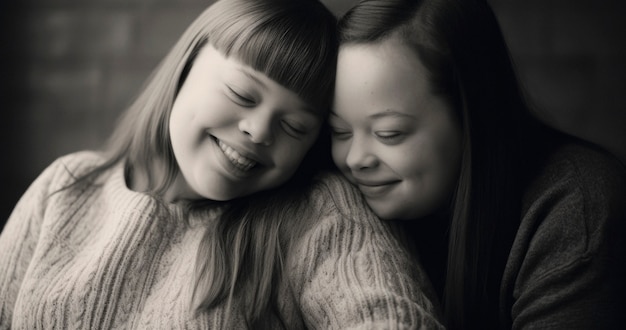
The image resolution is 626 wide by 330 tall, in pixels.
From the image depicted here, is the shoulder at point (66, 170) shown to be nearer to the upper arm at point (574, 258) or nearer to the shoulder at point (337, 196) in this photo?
the shoulder at point (337, 196)

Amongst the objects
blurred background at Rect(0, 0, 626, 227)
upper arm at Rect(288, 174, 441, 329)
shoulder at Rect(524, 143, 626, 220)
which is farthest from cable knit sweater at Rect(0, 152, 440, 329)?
blurred background at Rect(0, 0, 626, 227)

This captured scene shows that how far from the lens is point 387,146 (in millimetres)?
1023

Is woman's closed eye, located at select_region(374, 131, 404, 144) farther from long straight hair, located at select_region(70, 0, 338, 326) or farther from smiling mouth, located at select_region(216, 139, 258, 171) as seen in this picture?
smiling mouth, located at select_region(216, 139, 258, 171)

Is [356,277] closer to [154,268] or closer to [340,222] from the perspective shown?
[340,222]

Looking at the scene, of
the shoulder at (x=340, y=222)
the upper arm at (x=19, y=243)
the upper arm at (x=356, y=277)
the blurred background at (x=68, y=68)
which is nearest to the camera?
the upper arm at (x=356, y=277)

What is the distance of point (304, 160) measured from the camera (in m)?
1.18

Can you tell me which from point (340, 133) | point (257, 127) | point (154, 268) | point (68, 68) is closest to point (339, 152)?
point (340, 133)

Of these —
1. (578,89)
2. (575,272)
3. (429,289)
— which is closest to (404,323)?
(429,289)

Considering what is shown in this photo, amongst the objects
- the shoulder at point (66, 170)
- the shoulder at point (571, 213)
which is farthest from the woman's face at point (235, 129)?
the shoulder at point (571, 213)

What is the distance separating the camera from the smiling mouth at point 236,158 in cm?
107

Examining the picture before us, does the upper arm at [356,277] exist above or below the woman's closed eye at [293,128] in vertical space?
below

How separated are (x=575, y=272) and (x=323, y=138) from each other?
0.49 meters

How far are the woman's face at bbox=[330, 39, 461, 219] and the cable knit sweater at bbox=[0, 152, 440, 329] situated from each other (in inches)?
2.5

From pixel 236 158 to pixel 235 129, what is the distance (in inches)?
2.0
